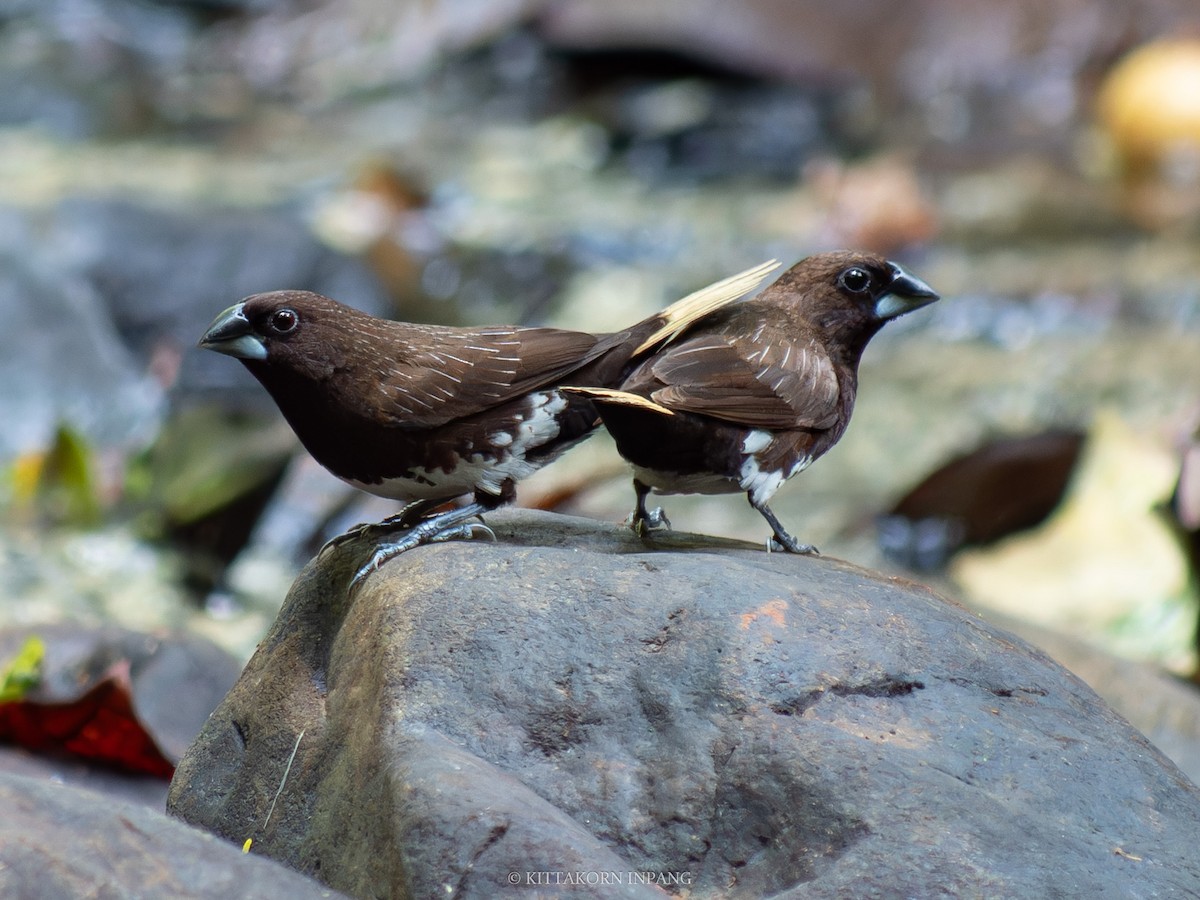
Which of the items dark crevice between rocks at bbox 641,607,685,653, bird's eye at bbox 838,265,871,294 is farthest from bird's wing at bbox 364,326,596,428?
dark crevice between rocks at bbox 641,607,685,653

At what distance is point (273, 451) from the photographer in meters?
7.02

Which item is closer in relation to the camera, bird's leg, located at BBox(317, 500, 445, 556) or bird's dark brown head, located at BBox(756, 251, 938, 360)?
bird's leg, located at BBox(317, 500, 445, 556)

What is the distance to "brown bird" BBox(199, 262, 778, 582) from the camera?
3.79 metres

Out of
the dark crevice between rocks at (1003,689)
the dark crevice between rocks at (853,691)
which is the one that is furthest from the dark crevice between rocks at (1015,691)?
the dark crevice between rocks at (853,691)

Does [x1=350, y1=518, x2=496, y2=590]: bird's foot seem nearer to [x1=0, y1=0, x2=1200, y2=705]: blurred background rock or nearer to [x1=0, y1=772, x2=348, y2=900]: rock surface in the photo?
[x1=0, y1=772, x2=348, y2=900]: rock surface

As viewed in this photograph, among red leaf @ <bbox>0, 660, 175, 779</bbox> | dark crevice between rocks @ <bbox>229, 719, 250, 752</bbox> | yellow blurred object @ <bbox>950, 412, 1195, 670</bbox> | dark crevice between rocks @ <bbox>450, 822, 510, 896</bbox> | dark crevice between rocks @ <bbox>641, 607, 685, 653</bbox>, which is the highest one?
yellow blurred object @ <bbox>950, 412, 1195, 670</bbox>

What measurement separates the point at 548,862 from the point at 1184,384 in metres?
7.54

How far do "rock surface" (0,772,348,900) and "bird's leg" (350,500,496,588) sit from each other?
39.1 inches

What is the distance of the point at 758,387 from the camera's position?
4023mm

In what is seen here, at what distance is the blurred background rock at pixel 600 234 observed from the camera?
7242mm

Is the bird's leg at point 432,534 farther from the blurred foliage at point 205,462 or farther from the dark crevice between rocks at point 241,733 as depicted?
the blurred foliage at point 205,462

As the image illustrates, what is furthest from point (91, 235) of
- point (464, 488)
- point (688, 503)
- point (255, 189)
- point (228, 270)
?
point (464, 488)

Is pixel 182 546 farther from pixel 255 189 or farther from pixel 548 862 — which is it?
pixel 255 189

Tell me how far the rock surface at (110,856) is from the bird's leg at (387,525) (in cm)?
128
